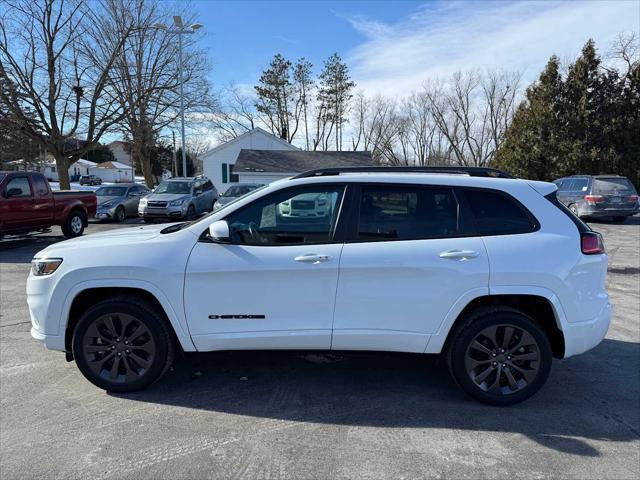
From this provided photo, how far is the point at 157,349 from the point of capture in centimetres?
359

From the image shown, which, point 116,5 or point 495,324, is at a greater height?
point 116,5

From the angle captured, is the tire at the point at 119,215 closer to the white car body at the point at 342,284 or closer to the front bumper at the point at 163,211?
the front bumper at the point at 163,211

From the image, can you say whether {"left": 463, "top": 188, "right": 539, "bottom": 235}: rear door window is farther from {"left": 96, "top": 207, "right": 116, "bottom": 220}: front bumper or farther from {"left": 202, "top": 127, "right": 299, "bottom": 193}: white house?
{"left": 202, "top": 127, "right": 299, "bottom": 193}: white house

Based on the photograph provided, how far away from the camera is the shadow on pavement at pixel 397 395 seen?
3318 millimetres

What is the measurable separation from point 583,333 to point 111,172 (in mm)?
94328

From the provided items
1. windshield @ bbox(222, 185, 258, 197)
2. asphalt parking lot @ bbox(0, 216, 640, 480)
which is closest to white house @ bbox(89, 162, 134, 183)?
windshield @ bbox(222, 185, 258, 197)

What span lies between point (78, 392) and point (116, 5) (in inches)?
1045

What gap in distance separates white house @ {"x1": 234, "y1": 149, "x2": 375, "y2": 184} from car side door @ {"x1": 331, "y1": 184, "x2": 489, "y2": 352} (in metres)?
27.1

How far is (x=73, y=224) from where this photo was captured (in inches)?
520

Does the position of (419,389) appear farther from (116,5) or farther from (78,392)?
(116,5)

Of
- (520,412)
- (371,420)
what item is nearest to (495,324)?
(520,412)

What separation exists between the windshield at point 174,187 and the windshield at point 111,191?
5.41 feet

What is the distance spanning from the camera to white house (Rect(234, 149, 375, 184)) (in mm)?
31625

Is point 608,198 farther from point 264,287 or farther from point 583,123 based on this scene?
point 264,287
